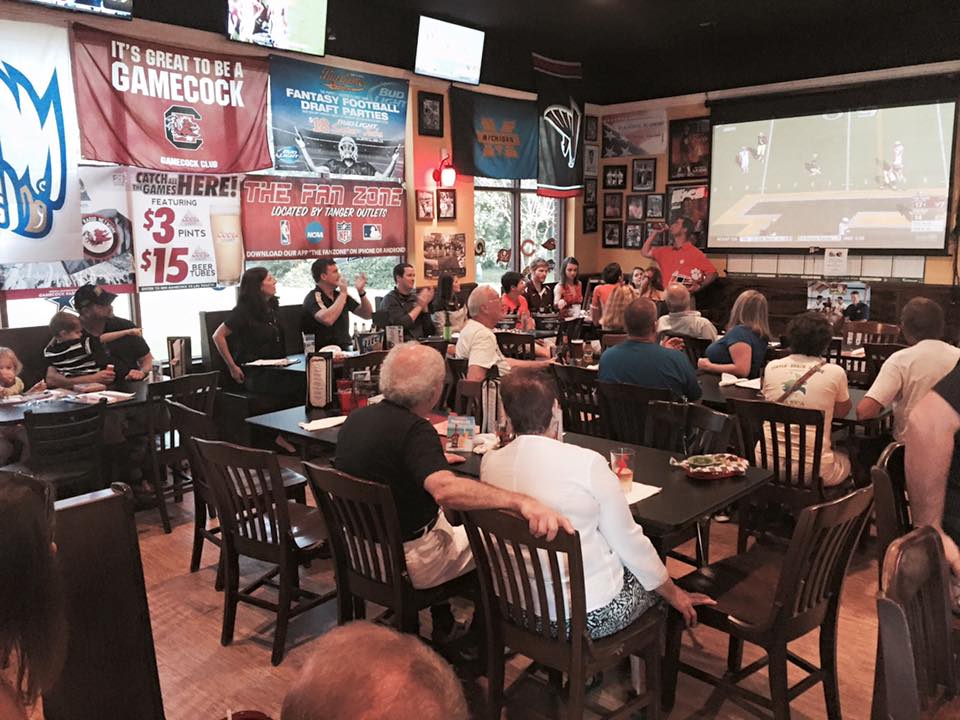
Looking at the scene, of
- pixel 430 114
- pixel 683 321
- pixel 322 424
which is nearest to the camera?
pixel 322 424

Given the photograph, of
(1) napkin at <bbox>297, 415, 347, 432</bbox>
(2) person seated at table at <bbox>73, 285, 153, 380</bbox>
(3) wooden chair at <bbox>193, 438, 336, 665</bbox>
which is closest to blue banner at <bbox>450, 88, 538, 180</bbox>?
(2) person seated at table at <bbox>73, 285, 153, 380</bbox>

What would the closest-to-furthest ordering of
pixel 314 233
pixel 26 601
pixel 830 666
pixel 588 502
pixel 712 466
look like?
1. pixel 26 601
2. pixel 588 502
3. pixel 830 666
4. pixel 712 466
5. pixel 314 233

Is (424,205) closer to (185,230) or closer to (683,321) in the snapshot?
(185,230)

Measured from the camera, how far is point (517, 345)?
617 centimetres

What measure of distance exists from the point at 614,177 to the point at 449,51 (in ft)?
11.9

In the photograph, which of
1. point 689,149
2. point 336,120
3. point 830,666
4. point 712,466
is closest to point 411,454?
point 712,466

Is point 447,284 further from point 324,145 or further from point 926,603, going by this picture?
point 926,603

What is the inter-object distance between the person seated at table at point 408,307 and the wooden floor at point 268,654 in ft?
10.8

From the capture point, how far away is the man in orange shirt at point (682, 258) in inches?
405

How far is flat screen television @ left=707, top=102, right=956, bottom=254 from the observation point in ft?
28.3

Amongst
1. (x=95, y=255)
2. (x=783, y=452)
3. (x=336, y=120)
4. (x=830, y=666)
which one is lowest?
(x=830, y=666)

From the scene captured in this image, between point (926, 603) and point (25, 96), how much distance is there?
622 cm

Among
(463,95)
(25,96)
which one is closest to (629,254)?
(463,95)

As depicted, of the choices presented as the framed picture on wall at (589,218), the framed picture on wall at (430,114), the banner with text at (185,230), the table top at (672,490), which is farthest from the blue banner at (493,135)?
the table top at (672,490)
